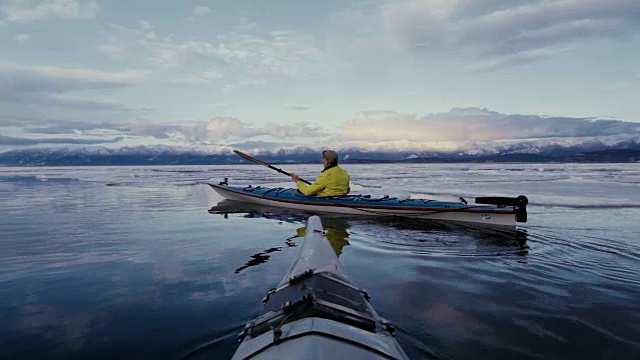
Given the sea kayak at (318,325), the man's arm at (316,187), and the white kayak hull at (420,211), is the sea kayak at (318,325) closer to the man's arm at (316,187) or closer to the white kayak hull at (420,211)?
the white kayak hull at (420,211)

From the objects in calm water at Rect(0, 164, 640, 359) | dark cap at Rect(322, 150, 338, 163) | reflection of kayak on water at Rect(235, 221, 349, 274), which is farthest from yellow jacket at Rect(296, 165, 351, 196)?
calm water at Rect(0, 164, 640, 359)

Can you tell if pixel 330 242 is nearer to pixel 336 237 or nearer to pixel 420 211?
pixel 336 237

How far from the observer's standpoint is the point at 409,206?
12.6 meters

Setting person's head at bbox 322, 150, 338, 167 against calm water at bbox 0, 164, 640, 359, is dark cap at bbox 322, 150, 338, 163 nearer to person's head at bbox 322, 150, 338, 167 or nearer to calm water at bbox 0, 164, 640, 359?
person's head at bbox 322, 150, 338, 167

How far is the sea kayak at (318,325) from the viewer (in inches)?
91.4

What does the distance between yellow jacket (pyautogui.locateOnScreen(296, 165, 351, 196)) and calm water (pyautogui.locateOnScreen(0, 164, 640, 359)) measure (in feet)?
7.89

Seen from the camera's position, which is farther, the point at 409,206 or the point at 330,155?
the point at 330,155

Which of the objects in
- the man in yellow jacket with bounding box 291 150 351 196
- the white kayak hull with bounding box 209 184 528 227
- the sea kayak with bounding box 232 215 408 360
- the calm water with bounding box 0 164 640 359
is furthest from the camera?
the man in yellow jacket with bounding box 291 150 351 196

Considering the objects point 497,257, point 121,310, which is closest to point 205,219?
point 121,310

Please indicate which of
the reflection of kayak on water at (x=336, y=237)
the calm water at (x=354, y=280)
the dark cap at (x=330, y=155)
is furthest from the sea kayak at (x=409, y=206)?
the reflection of kayak on water at (x=336, y=237)

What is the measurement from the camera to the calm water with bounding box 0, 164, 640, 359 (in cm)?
419

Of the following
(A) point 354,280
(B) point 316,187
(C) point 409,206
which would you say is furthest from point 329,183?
(A) point 354,280

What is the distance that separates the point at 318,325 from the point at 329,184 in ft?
37.5

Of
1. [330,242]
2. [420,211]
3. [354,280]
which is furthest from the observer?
[420,211]
